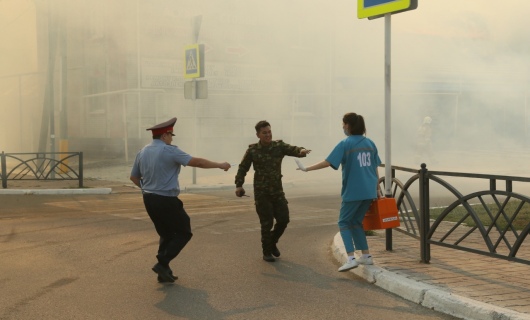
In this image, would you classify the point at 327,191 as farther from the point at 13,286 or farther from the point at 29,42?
the point at 29,42

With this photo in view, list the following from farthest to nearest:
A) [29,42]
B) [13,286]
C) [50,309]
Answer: [29,42] < [13,286] < [50,309]

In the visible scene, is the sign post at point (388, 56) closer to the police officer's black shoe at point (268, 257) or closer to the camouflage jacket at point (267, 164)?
the camouflage jacket at point (267, 164)

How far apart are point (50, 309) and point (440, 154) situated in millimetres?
20941

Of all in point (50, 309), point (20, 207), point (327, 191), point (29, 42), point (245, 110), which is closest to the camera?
point (50, 309)

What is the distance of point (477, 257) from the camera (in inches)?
270

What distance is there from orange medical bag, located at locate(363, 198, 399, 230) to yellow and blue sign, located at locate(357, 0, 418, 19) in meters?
1.75

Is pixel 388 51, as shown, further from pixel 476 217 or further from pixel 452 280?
pixel 452 280

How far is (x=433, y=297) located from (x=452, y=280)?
1.82 feet

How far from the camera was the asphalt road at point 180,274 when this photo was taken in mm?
5238

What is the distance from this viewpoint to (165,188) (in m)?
6.17

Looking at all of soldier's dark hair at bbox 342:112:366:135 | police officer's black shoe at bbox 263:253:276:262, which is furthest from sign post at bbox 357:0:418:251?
police officer's black shoe at bbox 263:253:276:262

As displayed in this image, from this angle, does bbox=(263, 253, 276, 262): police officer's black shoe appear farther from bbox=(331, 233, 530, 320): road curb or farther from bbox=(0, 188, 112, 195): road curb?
bbox=(0, 188, 112, 195): road curb

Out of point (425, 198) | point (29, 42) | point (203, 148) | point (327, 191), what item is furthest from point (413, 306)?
point (29, 42)

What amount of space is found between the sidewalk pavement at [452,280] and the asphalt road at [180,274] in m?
0.11
